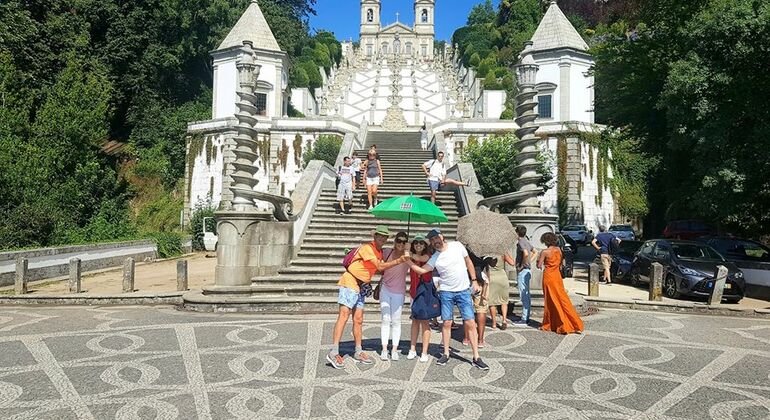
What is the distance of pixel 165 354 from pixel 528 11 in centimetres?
7286

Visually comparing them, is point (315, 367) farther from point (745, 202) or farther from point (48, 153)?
point (48, 153)

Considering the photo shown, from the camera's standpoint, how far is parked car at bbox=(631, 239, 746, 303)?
40.4 feet

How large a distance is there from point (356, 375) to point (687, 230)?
2035cm

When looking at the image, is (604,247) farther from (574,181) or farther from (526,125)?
(574,181)

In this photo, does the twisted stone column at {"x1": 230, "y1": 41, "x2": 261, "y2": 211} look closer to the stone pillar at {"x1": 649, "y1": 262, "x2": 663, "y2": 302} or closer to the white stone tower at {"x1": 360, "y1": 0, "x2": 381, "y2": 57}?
the stone pillar at {"x1": 649, "y1": 262, "x2": 663, "y2": 302}

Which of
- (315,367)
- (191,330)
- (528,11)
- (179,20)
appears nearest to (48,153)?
(179,20)

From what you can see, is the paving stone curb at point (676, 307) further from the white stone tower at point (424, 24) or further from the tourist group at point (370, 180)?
the white stone tower at point (424, 24)

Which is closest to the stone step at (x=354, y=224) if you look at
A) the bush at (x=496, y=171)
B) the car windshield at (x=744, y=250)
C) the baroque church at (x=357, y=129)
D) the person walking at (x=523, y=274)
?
the person walking at (x=523, y=274)

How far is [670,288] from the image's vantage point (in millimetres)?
13102

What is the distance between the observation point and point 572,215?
29953 millimetres

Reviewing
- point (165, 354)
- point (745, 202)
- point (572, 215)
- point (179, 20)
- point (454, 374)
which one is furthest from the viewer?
point (179, 20)

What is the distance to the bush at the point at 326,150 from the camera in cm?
2913

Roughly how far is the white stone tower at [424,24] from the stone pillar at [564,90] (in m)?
87.8

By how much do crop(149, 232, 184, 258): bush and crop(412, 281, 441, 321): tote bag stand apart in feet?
70.5
